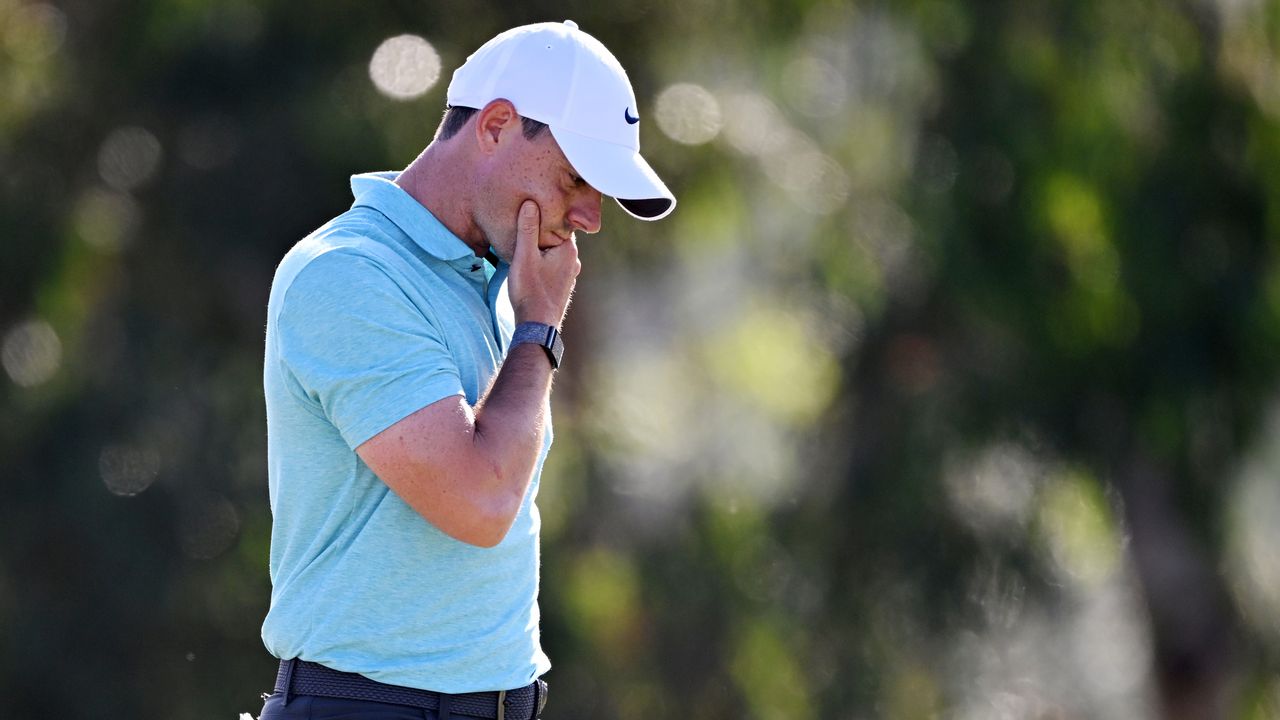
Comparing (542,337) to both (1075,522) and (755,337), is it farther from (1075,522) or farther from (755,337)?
(1075,522)

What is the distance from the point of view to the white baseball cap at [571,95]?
226cm

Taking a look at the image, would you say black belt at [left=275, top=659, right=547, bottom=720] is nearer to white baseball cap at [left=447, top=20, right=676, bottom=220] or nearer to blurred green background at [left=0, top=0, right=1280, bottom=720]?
white baseball cap at [left=447, top=20, right=676, bottom=220]

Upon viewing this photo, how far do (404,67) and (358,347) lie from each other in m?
4.55

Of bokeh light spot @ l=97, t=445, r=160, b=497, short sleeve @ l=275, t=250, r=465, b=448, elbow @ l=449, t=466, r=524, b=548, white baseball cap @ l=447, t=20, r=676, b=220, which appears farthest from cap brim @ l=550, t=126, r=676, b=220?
bokeh light spot @ l=97, t=445, r=160, b=497

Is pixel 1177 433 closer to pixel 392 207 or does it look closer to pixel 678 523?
pixel 678 523

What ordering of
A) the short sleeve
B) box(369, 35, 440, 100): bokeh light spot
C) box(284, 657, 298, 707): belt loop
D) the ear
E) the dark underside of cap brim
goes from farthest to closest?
box(369, 35, 440, 100): bokeh light spot
the dark underside of cap brim
the ear
box(284, 657, 298, 707): belt loop
the short sleeve

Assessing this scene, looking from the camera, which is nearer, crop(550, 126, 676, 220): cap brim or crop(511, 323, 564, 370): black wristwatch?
crop(511, 323, 564, 370): black wristwatch

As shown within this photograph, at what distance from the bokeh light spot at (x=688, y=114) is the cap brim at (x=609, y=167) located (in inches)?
165

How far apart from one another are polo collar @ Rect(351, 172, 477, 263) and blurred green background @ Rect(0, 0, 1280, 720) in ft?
13.4

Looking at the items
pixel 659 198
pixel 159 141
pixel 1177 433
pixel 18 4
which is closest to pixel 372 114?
pixel 159 141

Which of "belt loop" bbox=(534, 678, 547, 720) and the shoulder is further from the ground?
the shoulder

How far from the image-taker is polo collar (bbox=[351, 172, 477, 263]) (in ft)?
7.10

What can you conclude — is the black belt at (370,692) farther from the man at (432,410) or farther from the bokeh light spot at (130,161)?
the bokeh light spot at (130,161)

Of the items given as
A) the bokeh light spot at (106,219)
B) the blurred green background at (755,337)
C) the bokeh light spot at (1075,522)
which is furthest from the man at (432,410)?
the bokeh light spot at (1075,522)
